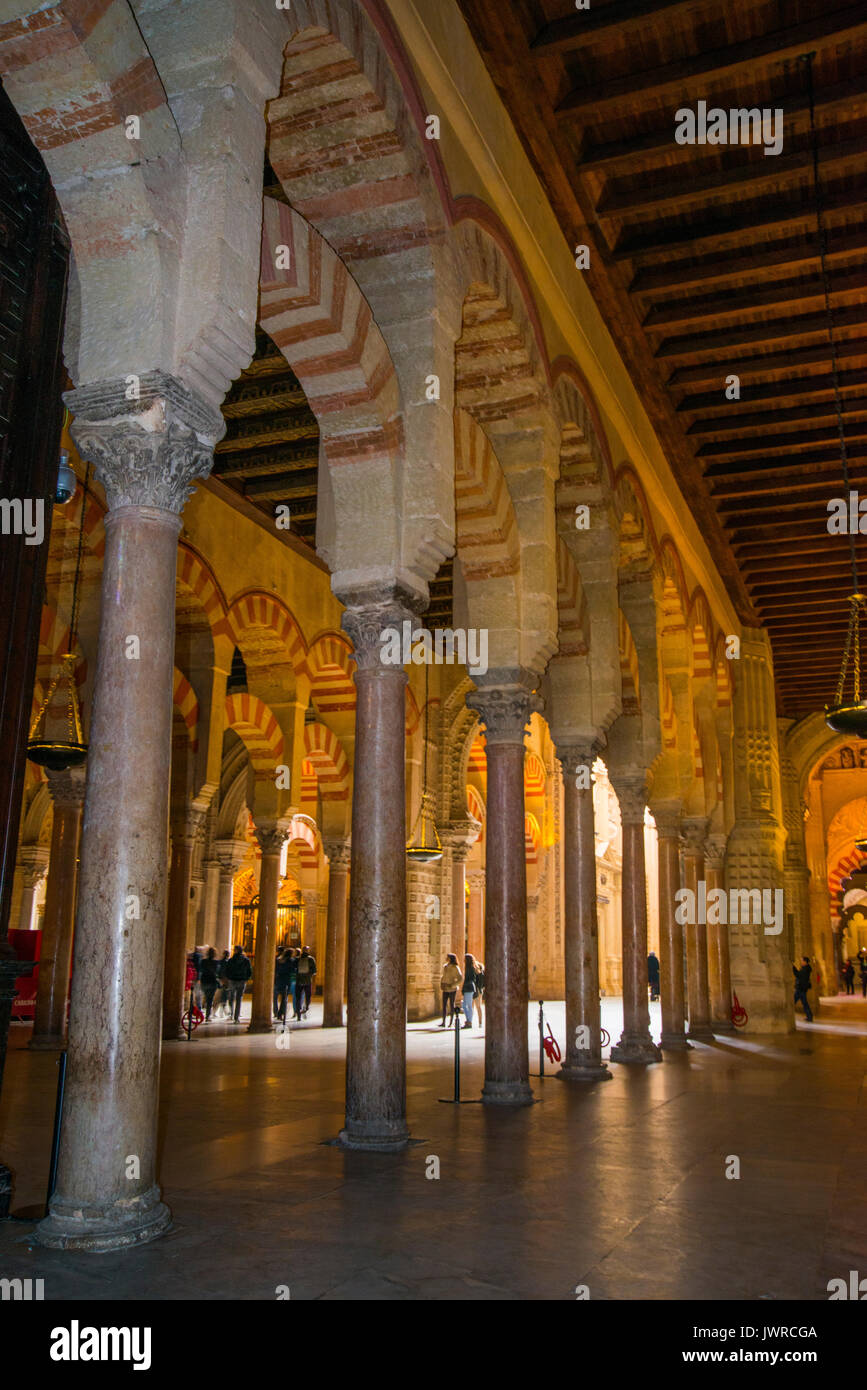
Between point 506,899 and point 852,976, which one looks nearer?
point 506,899

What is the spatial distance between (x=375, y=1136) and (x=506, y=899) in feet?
6.41

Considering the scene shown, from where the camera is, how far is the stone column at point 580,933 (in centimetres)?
694

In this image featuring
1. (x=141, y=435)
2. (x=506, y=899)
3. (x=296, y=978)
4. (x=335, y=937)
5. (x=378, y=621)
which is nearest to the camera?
(x=141, y=435)

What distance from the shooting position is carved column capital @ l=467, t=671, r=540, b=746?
621 cm

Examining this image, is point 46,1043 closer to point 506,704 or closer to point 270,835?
point 270,835

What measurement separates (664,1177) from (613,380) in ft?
19.4

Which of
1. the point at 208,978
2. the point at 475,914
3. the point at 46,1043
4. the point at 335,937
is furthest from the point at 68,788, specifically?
the point at 475,914

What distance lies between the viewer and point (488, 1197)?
338 centimetres

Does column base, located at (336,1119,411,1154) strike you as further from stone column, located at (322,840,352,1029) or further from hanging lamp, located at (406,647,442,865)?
hanging lamp, located at (406,647,442,865)

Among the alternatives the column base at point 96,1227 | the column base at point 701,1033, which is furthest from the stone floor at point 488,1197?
the column base at point 701,1033

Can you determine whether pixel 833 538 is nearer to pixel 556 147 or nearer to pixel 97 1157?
pixel 556 147

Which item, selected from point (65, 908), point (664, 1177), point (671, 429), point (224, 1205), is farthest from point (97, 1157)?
point (671, 429)

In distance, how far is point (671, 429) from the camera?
914 cm

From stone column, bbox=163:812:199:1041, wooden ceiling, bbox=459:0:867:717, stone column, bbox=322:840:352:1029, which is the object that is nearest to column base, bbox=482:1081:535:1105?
stone column, bbox=163:812:199:1041
